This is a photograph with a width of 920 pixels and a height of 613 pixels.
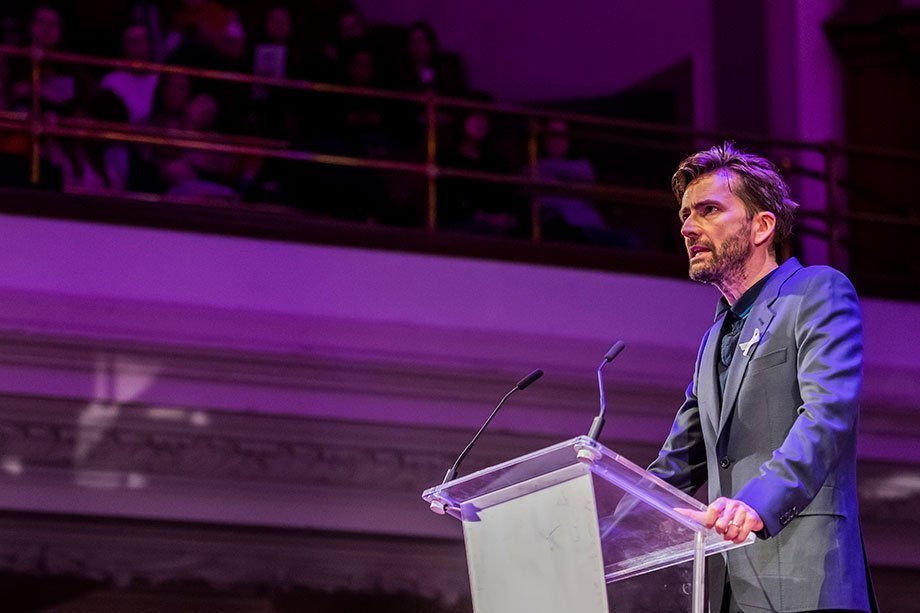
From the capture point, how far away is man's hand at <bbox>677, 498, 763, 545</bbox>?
2.10 m

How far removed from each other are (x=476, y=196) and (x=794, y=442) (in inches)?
156

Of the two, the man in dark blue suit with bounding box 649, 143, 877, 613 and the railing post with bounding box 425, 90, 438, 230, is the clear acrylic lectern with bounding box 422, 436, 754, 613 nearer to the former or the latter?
the man in dark blue suit with bounding box 649, 143, 877, 613

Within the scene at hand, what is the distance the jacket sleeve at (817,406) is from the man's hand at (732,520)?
17 mm

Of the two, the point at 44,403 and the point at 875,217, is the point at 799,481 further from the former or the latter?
the point at 875,217

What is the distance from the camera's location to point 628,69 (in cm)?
793

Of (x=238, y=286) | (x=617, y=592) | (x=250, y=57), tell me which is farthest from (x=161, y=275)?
(x=617, y=592)

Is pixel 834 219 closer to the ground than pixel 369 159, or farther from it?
closer to the ground

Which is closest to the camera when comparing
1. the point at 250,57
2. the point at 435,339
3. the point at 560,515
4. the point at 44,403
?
the point at 560,515

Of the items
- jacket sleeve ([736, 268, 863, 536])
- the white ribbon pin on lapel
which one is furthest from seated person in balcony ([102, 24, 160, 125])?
jacket sleeve ([736, 268, 863, 536])

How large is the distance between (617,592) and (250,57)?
4519 mm

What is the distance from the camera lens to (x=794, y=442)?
2193 mm

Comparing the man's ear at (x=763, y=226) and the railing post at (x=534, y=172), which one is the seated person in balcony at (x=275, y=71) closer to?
the railing post at (x=534, y=172)

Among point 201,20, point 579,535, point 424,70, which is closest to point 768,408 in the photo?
point 579,535

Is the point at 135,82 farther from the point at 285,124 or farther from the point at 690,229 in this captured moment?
the point at 690,229
